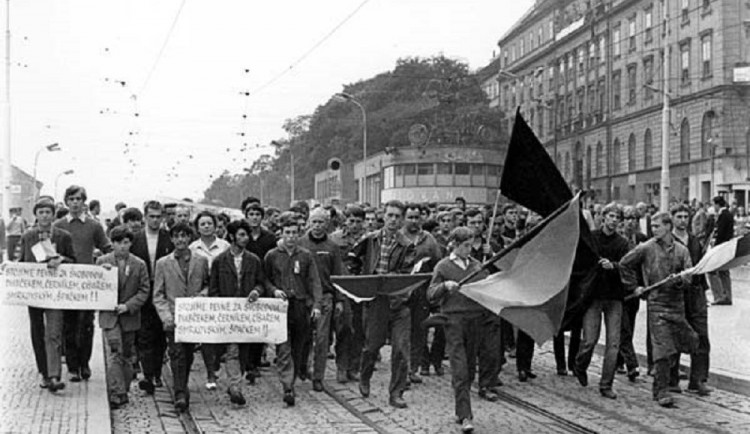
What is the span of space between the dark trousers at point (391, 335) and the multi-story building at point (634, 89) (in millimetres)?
29833

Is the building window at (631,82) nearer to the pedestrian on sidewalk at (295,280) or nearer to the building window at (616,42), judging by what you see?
the building window at (616,42)

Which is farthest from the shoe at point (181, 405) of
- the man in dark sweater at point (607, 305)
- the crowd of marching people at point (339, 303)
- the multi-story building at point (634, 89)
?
the multi-story building at point (634, 89)

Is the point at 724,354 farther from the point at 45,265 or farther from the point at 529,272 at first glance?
the point at 45,265

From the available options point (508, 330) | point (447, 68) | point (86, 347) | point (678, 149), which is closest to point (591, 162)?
point (678, 149)

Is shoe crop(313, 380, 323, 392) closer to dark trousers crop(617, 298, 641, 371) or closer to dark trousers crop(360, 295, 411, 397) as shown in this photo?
dark trousers crop(360, 295, 411, 397)

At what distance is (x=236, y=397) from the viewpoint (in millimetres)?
9781

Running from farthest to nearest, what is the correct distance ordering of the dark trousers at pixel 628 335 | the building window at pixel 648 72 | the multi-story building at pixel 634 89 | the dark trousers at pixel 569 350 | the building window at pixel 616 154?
the building window at pixel 616 154
the building window at pixel 648 72
the multi-story building at pixel 634 89
the dark trousers at pixel 569 350
the dark trousers at pixel 628 335

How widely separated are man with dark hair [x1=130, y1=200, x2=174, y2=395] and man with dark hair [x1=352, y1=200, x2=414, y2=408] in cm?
211

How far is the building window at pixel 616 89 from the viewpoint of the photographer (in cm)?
5622

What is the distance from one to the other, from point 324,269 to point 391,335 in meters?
1.25

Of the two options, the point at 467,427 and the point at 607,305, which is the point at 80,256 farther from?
the point at 607,305

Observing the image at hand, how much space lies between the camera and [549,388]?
36.0ft

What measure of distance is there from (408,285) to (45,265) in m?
3.63

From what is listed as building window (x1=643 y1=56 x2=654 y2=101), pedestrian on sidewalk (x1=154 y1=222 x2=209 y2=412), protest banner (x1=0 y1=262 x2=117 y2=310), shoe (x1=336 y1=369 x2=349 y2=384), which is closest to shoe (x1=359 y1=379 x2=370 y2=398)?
shoe (x1=336 y1=369 x2=349 y2=384)
